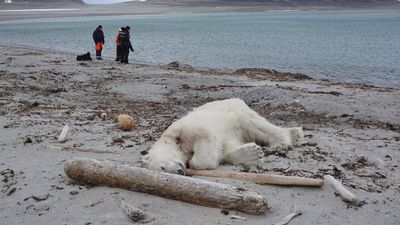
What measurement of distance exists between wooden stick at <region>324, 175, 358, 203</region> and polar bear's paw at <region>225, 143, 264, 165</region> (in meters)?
0.96

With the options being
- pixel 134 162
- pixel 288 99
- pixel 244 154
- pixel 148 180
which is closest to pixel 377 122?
pixel 288 99

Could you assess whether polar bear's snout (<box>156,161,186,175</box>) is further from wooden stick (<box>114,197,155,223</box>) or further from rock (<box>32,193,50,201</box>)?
rock (<box>32,193,50,201</box>)

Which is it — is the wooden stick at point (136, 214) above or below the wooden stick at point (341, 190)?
below

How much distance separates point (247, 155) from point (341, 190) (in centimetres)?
137

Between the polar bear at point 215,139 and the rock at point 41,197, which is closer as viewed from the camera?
the rock at point 41,197

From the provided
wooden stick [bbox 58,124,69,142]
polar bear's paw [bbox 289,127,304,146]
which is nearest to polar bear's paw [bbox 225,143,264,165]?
polar bear's paw [bbox 289,127,304,146]

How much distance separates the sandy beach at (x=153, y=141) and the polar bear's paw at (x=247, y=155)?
139 millimetres

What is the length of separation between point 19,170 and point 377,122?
732cm

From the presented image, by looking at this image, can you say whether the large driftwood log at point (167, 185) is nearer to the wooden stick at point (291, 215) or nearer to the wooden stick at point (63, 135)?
the wooden stick at point (291, 215)

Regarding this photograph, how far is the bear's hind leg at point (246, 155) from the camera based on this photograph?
19.2ft

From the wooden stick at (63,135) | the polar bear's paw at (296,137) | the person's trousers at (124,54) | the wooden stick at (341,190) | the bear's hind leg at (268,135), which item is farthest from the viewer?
the person's trousers at (124,54)

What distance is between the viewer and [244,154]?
5.88 m

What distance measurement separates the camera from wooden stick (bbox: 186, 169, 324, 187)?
5.03 m

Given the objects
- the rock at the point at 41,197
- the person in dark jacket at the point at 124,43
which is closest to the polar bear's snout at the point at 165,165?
the rock at the point at 41,197
